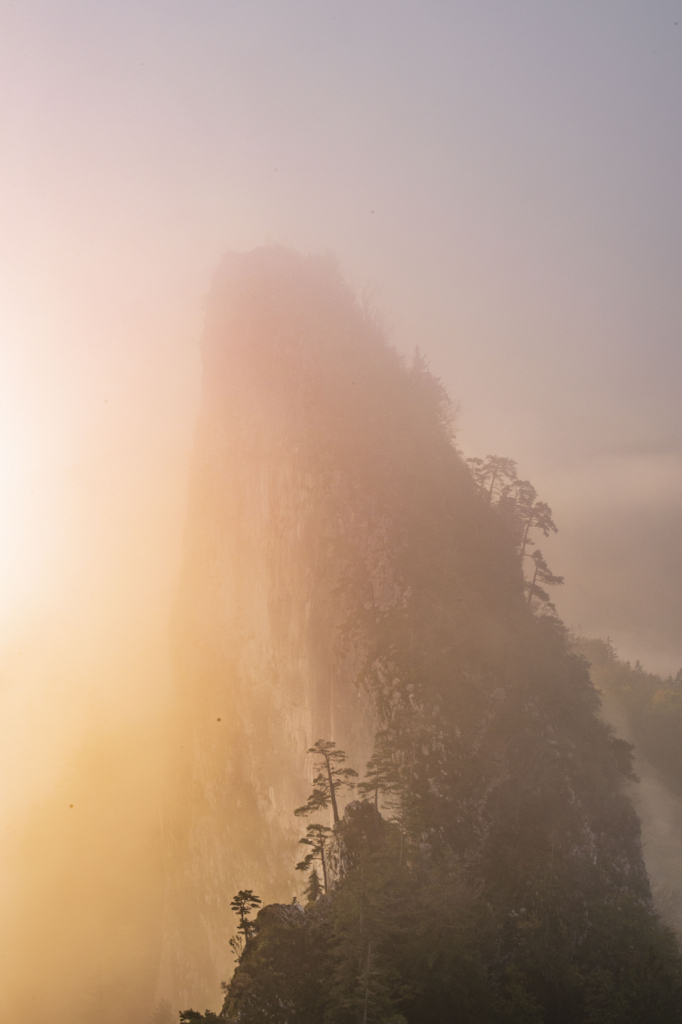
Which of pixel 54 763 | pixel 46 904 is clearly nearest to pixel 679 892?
pixel 46 904

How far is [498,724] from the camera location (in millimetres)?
30891

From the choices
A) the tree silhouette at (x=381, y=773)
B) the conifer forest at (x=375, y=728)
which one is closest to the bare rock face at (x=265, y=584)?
the conifer forest at (x=375, y=728)

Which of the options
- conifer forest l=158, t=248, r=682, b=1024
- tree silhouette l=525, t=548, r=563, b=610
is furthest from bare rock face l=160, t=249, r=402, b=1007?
tree silhouette l=525, t=548, r=563, b=610

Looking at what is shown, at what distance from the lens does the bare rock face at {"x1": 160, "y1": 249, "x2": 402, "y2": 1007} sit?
137ft

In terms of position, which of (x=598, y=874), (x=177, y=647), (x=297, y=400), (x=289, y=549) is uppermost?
(x=297, y=400)

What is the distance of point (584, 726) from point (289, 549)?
29.5 m

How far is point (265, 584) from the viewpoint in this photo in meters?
53.0

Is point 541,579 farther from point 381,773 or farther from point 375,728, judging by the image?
point 381,773

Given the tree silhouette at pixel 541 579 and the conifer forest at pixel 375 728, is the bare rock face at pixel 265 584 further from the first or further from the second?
the tree silhouette at pixel 541 579

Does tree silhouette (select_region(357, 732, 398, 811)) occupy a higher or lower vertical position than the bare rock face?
lower

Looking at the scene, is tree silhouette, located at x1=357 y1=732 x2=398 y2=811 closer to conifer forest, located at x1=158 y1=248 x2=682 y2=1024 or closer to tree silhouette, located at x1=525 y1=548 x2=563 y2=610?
conifer forest, located at x1=158 y1=248 x2=682 y2=1024

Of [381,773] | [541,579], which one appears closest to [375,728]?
[381,773]

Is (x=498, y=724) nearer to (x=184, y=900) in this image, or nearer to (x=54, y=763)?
(x=184, y=900)

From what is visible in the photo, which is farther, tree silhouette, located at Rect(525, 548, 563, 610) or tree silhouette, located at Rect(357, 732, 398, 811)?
tree silhouette, located at Rect(525, 548, 563, 610)
